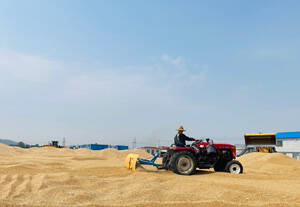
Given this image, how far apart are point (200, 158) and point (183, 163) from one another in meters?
0.91

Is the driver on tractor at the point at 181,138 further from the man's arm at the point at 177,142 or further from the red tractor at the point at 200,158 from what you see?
the red tractor at the point at 200,158

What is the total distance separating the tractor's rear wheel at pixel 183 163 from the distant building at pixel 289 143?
1920 cm

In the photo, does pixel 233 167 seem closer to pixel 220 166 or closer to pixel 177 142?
pixel 220 166

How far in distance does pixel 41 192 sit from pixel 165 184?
2.85m

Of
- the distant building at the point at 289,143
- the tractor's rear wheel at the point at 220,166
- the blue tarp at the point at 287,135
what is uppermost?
the blue tarp at the point at 287,135

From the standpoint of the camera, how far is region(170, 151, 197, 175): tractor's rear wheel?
892 cm

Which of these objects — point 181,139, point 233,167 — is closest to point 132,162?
point 181,139

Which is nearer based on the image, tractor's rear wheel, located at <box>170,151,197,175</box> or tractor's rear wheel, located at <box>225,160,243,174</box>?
tractor's rear wheel, located at <box>170,151,197,175</box>

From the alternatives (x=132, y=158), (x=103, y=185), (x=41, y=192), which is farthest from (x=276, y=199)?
(x=132, y=158)

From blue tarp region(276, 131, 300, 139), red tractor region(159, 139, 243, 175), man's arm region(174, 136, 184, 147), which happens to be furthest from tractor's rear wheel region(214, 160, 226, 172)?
blue tarp region(276, 131, 300, 139)

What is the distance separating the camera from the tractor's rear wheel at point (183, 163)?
8922mm

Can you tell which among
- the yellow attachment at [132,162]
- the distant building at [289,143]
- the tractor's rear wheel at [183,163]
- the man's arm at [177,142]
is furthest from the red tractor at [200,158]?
the distant building at [289,143]

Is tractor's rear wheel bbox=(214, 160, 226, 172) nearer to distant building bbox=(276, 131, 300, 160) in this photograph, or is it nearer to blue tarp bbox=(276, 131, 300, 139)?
distant building bbox=(276, 131, 300, 160)

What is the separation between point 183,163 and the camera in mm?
9047
